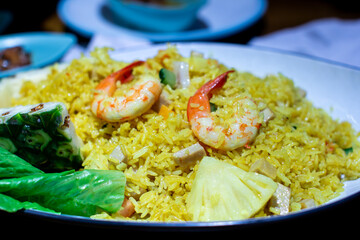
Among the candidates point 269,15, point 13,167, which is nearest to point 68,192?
point 13,167

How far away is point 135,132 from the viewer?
202 cm

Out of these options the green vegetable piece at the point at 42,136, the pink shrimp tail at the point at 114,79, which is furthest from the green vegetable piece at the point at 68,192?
the pink shrimp tail at the point at 114,79

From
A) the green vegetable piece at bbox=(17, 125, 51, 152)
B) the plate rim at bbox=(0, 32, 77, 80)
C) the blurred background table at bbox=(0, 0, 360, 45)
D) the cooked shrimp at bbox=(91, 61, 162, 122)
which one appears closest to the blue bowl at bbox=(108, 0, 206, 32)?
the blurred background table at bbox=(0, 0, 360, 45)

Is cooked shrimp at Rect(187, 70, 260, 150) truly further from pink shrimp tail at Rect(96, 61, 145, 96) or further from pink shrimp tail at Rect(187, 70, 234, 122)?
pink shrimp tail at Rect(96, 61, 145, 96)

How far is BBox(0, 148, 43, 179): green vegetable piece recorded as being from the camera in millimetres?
1750

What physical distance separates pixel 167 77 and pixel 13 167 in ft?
3.43

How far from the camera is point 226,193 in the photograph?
1599mm

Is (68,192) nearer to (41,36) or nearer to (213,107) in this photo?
(213,107)

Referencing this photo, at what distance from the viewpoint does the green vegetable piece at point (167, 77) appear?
2.18 m

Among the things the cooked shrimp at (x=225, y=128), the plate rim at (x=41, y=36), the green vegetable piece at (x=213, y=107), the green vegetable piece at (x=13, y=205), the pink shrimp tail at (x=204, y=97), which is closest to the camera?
the green vegetable piece at (x=13, y=205)

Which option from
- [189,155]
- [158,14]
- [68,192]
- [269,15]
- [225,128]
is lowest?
[68,192]

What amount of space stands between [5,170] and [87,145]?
0.47m

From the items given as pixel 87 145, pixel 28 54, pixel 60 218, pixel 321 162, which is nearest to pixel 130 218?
pixel 60 218

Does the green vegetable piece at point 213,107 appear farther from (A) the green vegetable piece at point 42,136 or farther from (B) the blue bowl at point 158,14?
(B) the blue bowl at point 158,14
